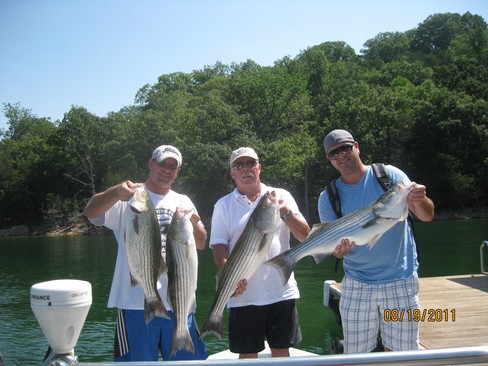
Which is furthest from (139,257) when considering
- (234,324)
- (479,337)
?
(479,337)

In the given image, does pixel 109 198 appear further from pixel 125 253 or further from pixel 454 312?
pixel 454 312

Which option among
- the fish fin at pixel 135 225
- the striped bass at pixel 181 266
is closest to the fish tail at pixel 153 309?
the striped bass at pixel 181 266

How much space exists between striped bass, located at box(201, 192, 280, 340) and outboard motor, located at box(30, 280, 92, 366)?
5.20 feet

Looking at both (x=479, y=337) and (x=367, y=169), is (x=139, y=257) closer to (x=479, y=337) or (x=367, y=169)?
(x=367, y=169)

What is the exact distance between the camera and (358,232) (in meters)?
4.17

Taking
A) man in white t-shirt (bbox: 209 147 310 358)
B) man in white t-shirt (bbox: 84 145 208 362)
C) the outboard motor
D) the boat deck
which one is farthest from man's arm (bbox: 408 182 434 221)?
the outboard motor

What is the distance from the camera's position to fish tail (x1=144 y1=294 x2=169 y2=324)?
4.08 m

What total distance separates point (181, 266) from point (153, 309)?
411 mm

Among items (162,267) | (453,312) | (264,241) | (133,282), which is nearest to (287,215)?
(264,241)

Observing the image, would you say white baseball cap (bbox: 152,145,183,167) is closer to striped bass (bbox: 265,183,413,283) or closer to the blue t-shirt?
striped bass (bbox: 265,183,413,283)

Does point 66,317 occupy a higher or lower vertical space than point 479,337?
higher

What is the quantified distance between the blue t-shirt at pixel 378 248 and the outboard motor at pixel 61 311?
8.04 ft

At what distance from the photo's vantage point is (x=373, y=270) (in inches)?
171

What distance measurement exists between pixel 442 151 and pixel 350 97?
11.2 metres
